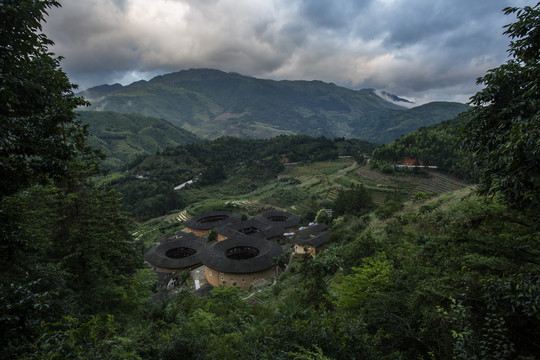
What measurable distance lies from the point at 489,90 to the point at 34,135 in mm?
10109

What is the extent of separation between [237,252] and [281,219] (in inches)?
632

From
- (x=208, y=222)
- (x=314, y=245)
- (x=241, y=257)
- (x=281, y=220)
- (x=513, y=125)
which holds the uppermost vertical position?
(x=513, y=125)

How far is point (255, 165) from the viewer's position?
88.4 meters

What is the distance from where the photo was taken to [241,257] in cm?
3050

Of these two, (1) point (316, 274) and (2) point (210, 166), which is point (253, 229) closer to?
(1) point (316, 274)

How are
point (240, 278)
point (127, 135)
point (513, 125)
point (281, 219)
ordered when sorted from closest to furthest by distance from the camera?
1. point (513, 125)
2. point (240, 278)
3. point (281, 219)
4. point (127, 135)

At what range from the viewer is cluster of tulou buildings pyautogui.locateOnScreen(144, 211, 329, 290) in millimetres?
25203

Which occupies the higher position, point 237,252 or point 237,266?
point 237,266

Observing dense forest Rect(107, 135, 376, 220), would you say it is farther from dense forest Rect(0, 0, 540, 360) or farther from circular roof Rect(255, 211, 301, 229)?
dense forest Rect(0, 0, 540, 360)

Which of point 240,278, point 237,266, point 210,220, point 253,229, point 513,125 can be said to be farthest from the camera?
point 210,220

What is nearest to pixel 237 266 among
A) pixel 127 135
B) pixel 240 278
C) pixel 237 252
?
pixel 240 278

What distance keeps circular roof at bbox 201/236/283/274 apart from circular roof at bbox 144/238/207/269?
3305 millimetres

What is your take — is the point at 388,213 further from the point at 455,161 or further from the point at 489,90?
the point at 455,161

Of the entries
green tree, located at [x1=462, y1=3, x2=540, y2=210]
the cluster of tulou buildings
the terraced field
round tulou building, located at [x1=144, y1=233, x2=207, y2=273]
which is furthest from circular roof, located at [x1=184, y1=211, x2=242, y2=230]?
green tree, located at [x1=462, y1=3, x2=540, y2=210]
